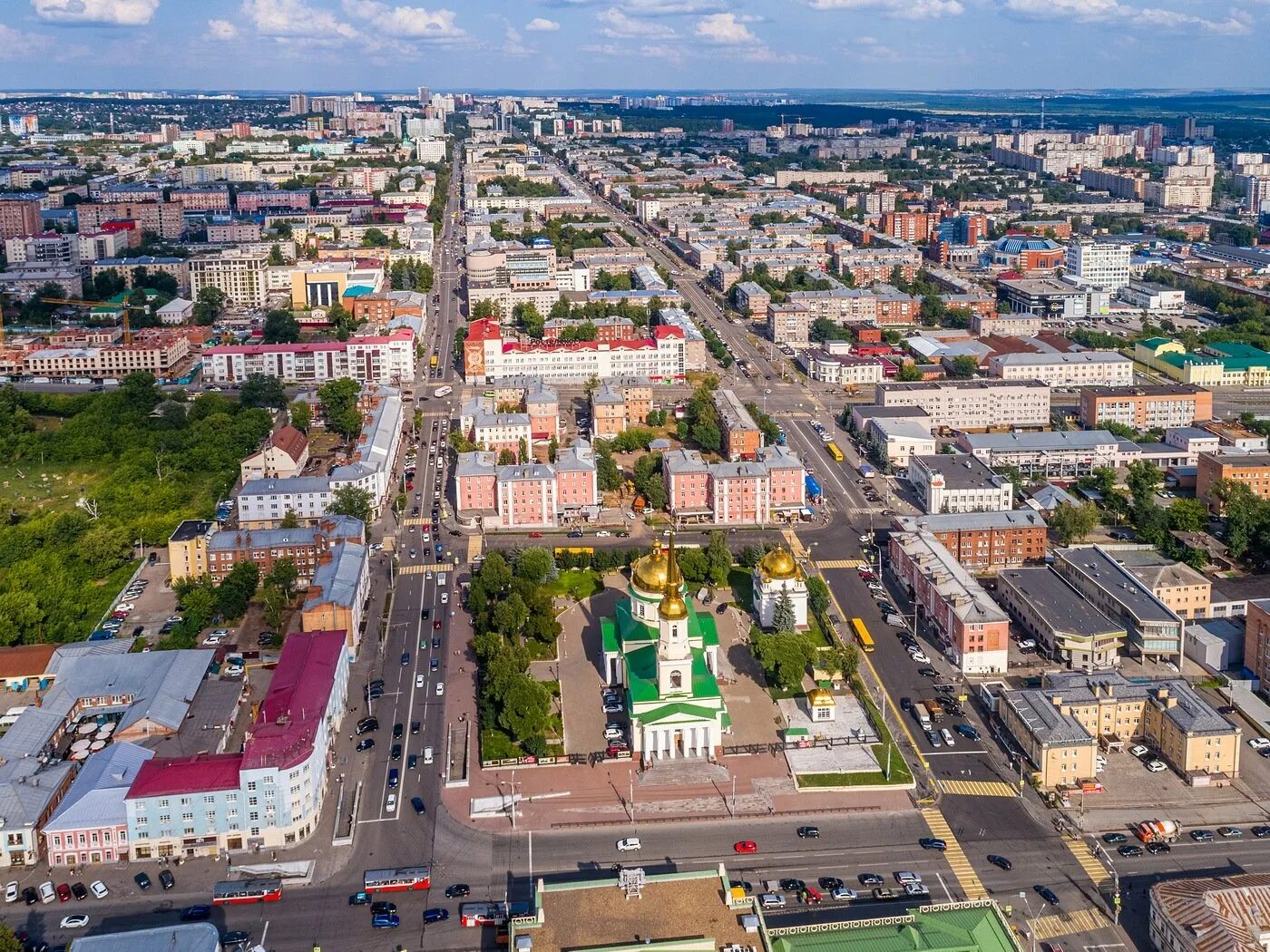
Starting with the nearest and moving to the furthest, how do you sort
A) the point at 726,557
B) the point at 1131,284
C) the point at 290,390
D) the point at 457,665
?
the point at 457,665
the point at 726,557
the point at 290,390
the point at 1131,284

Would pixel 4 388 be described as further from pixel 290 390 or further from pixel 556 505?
pixel 556 505

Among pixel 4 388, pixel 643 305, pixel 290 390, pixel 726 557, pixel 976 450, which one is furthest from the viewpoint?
pixel 643 305

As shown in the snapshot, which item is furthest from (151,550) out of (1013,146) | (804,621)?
(1013,146)

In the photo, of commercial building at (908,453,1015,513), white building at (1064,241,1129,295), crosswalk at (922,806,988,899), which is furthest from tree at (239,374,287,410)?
white building at (1064,241,1129,295)

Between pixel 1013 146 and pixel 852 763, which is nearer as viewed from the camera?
pixel 852 763

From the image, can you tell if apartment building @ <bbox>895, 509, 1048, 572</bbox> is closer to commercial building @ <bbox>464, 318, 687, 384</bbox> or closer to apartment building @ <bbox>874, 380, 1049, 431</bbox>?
apartment building @ <bbox>874, 380, 1049, 431</bbox>

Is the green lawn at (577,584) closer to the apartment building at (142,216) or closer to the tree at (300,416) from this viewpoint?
the tree at (300,416)
